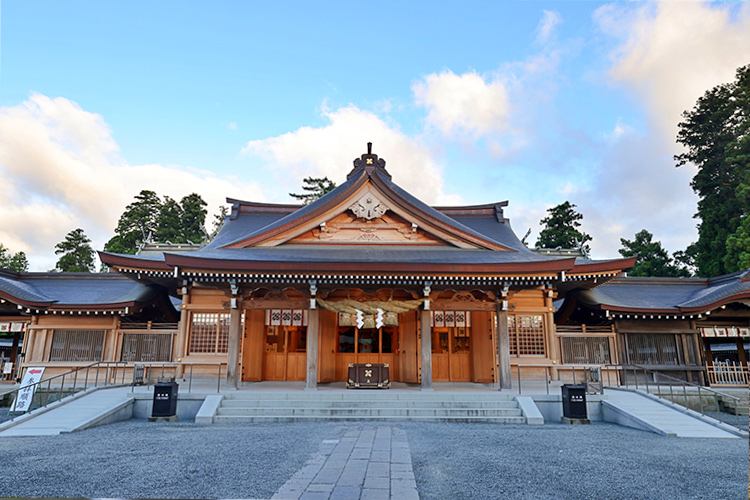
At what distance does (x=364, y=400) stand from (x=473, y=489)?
6.78 meters

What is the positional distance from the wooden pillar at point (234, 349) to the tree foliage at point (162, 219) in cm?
3156

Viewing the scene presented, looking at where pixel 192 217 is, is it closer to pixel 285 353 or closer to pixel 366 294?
pixel 285 353

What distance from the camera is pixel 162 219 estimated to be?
44.3 m

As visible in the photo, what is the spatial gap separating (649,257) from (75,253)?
173ft

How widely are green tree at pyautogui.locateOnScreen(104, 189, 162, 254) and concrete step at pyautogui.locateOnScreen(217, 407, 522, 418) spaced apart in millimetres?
34564

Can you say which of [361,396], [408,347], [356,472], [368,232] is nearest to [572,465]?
[356,472]

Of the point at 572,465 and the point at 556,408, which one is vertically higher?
the point at 556,408

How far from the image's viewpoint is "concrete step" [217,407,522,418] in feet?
37.4

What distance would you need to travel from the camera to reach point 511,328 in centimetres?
1623

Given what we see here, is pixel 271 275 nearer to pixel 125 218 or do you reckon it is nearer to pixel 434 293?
pixel 434 293

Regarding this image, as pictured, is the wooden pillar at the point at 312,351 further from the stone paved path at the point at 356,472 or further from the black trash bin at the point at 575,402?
the black trash bin at the point at 575,402

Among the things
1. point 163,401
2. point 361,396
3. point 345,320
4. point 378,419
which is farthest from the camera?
point 345,320

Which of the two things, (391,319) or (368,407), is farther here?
(391,319)

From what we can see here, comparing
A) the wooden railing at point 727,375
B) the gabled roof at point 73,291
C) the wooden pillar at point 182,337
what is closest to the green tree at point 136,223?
the gabled roof at point 73,291
